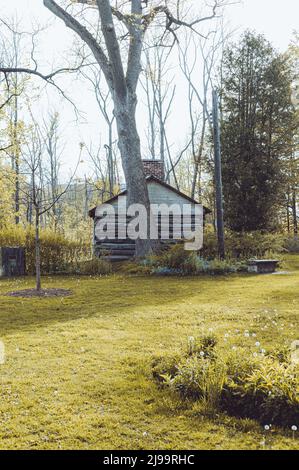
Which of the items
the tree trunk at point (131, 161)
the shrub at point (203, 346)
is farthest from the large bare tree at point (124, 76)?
the shrub at point (203, 346)

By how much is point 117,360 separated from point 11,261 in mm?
9728

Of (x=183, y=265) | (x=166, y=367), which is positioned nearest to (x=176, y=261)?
(x=183, y=265)

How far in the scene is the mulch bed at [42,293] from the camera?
28.4 ft

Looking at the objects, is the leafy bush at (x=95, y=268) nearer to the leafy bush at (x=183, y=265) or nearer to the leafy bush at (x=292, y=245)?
the leafy bush at (x=183, y=265)

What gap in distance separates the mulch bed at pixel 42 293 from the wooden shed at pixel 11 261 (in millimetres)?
3954

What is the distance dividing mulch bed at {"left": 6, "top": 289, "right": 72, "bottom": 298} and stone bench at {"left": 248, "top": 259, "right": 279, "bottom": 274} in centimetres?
592

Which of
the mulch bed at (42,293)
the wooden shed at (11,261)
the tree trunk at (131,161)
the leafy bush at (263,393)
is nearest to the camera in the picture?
the leafy bush at (263,393)

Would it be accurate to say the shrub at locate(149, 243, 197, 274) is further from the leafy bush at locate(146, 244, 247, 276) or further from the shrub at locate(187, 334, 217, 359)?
the shrub at locate(187, 334, 217, 359)

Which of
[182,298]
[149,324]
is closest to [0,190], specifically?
[182,298]

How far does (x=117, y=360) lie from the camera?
420 cm

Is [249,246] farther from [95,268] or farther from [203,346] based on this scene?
[203,346]

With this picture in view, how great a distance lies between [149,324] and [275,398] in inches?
118

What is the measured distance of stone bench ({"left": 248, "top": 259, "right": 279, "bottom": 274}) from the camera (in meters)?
12.3

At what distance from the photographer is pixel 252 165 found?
18328 millimetres
